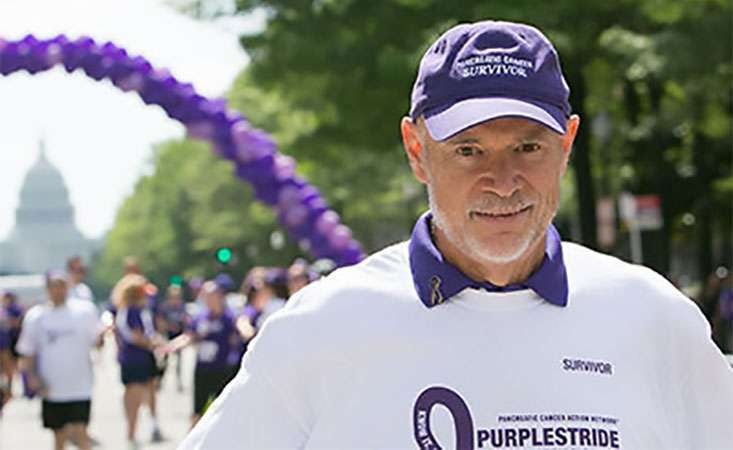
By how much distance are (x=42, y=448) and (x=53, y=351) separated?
3637mm

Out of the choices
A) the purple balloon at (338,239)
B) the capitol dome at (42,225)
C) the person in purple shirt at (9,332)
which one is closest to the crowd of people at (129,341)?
the purple balloon at (338,239)

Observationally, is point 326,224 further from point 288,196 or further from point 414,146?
point 414,146

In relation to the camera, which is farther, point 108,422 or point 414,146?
point 108,422

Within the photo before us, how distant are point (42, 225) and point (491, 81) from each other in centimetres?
19633

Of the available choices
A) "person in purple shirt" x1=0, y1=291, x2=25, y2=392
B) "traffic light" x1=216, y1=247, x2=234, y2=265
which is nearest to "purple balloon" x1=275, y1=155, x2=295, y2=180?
"traffic light" x1=216, y1=247, x2=234, y2=265

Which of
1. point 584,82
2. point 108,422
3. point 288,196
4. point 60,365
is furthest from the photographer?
point 584,82

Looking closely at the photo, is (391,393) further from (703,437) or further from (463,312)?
(703,437)

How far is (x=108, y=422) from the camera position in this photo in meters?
19.3

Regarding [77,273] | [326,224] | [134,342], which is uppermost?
[326,224]

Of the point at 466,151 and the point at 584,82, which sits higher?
the point at 584,82

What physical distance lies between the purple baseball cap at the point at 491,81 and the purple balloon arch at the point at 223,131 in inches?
339

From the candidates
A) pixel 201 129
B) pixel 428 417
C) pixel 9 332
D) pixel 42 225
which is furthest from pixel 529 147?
pixel 42 225

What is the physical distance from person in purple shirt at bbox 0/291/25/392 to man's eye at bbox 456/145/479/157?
2112 cm

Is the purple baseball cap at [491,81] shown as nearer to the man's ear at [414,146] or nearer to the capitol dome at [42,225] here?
the man's ear at [414,146]
